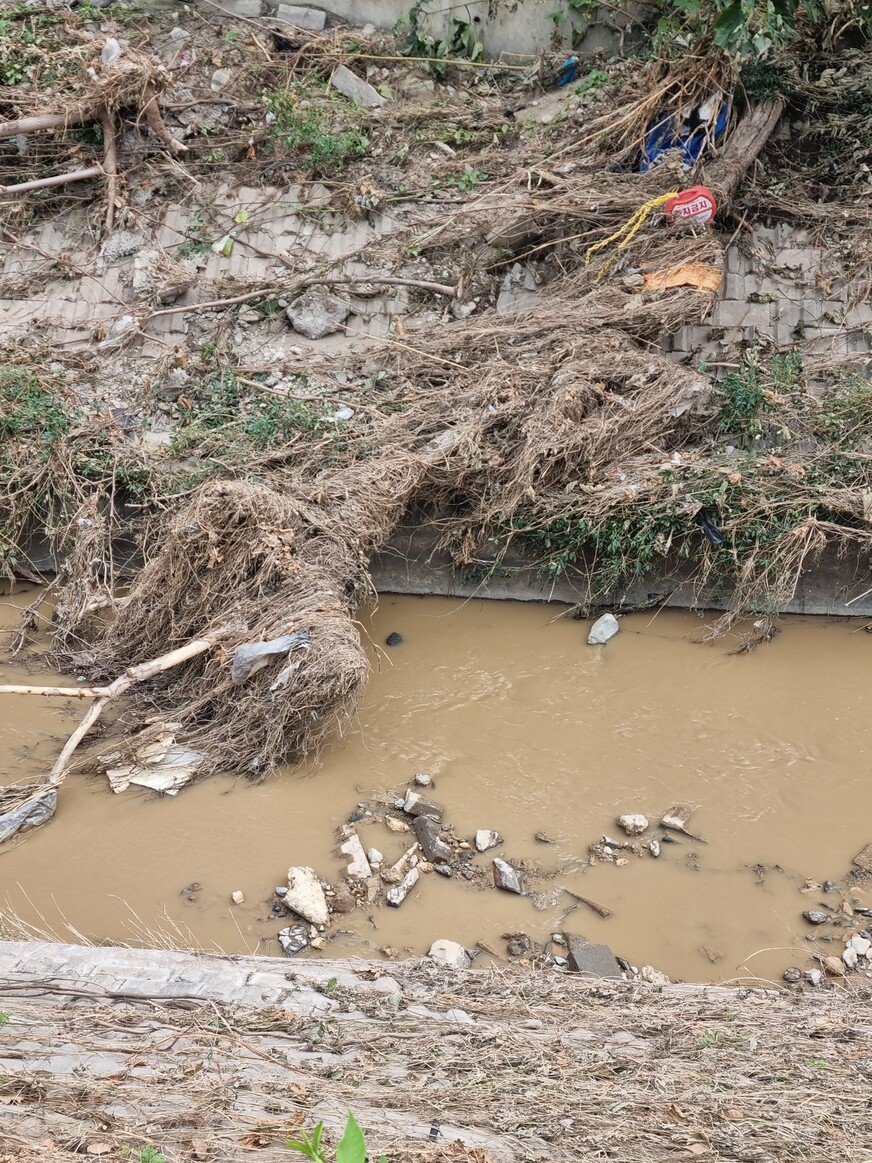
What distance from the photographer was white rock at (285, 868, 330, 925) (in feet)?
13.9

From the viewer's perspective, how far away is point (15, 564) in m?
6.58

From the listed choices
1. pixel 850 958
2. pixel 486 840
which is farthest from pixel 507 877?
pixel 850 958

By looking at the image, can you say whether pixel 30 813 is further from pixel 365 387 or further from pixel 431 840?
pixel 365 387

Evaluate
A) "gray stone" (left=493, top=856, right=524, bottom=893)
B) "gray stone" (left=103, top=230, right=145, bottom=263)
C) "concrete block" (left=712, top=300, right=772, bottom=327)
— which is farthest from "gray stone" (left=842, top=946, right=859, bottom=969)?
"gray stone" (left=103, top=230, right=145, bottom=263)

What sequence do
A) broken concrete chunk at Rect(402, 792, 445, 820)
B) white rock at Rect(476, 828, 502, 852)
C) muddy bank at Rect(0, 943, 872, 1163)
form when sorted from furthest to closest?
broken concrete chunk at Rect(402, 792, 445, 820) → white rock at Rect(476, 828, 502, 852) → muddy bank at Rect(0, 943, 872, 1163)

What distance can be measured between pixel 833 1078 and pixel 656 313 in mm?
4895

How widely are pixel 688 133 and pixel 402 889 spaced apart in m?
5.75

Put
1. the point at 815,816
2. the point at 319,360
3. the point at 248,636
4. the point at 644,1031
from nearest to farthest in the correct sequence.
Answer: the point at 644,1031 → the point at 815,816 → the point at 248,636 → the point at 319,360

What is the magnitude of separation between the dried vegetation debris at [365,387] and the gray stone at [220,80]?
20mm

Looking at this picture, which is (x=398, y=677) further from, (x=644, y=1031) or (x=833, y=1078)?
(x=833, y=1078)

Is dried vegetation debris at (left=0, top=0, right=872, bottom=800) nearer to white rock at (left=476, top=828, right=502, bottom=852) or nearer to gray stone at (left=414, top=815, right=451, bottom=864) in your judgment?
gray stone at (left=414, top=815, right=451, bottom=864)

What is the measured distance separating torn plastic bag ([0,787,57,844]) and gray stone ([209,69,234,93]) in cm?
626

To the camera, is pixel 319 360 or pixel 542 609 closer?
pixel 542 609

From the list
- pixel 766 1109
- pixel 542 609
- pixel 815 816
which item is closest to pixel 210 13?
pixel 542 609
